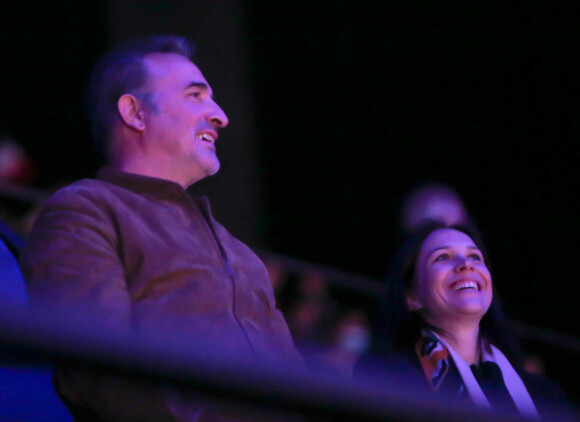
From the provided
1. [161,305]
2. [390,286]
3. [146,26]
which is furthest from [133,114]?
[146,26]

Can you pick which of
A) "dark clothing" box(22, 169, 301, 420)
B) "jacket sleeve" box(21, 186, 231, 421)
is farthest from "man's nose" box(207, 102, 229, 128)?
"jacket sleeve" box(21, 186, 231, 421)

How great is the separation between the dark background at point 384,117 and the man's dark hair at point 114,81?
3.14 meters

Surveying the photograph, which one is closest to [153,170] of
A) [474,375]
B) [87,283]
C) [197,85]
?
[197,85]

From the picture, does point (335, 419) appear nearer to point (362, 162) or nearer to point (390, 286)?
point (390, 286)

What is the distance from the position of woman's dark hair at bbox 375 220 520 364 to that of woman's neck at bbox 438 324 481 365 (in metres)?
0.04

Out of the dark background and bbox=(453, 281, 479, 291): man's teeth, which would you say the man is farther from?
the dark background

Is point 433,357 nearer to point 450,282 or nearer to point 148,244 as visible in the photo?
point 450,282

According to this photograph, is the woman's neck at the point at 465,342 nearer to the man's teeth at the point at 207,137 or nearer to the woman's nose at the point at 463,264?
the woman's nose at the point at 463,264

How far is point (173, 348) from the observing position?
2.03 ft

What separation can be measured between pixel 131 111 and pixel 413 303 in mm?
819

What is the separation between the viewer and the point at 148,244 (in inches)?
61.8

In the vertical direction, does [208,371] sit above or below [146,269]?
above

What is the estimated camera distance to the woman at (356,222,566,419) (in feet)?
6.63

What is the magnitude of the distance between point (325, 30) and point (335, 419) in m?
5.86
